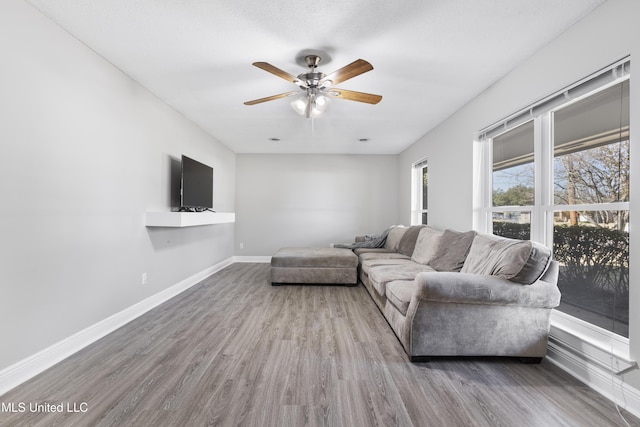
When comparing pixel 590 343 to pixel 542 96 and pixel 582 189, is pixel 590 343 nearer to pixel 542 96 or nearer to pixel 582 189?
pixel 582 189

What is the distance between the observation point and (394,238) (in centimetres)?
499

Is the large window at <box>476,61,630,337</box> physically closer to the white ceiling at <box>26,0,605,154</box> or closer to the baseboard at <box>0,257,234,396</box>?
the white ceiling at <box>26,0,605,154</box>

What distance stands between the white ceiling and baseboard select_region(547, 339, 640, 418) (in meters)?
2.26

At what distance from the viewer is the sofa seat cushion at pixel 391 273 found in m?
Answer: 2.92

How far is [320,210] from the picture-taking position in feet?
20.8

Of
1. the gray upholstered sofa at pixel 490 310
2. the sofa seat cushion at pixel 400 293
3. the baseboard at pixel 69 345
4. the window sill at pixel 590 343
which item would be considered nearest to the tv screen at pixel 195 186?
the baseboard at pixel 69 345

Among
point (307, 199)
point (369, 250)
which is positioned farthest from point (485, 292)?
point (307, 199)

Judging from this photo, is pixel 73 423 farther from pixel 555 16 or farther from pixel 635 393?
pixel 555 16

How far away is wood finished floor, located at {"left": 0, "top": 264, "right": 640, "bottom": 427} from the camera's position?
59.1 inches

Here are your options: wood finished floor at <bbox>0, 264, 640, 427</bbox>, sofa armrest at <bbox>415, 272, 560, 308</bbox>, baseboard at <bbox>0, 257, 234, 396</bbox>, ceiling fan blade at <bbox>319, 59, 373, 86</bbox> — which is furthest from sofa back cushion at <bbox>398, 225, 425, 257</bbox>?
baseboard at <bbox>0, 257, 234, 396</bbox>

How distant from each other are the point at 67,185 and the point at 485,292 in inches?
124

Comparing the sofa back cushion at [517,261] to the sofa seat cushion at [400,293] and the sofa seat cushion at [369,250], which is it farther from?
the sofa seat cushion at [369,250]

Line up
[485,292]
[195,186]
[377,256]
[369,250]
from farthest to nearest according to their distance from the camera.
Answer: [369,250] < [377,256] < [195,186] < [485,292]

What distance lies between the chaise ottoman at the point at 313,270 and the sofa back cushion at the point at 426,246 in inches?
34.8
